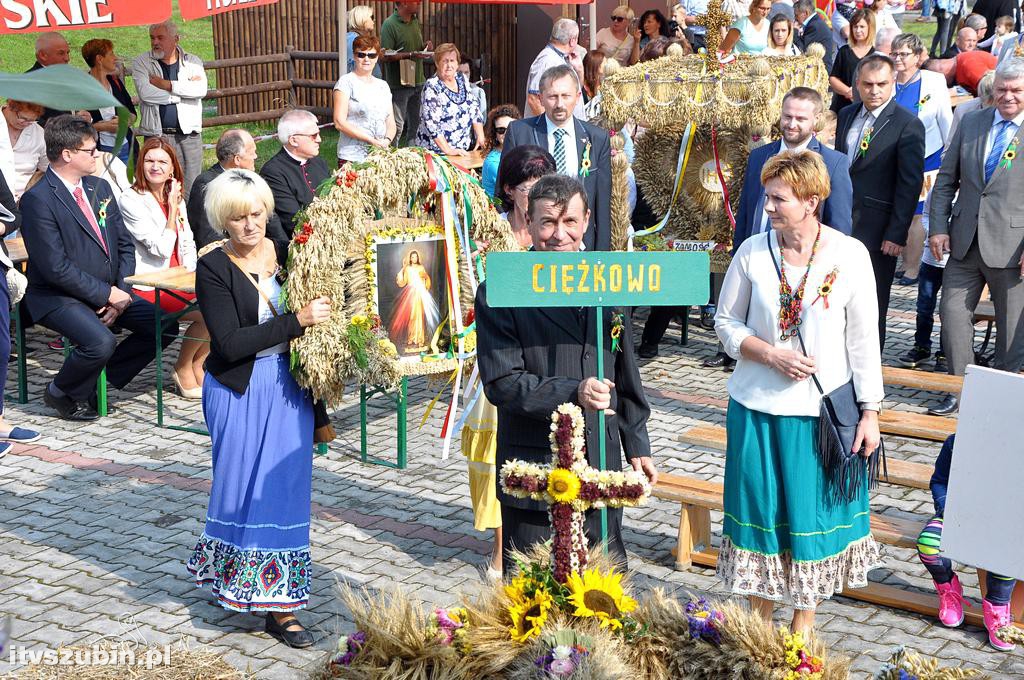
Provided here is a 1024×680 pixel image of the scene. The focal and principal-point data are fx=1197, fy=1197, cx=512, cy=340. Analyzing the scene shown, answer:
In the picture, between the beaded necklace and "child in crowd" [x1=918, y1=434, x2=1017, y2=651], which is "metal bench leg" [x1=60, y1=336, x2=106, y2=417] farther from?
"child in crowd" [x1=918, y1=434, x2=1017, y2=651]

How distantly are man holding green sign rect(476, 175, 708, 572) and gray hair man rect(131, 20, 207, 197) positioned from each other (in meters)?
8.13

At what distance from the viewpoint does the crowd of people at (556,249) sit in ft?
14.2

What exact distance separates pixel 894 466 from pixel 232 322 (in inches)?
134

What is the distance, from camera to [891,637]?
4930 millimetres

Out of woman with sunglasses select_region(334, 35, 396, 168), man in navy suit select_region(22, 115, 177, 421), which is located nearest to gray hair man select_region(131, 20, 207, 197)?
woman with sunglasses select_region(334, 35, 396, 168)

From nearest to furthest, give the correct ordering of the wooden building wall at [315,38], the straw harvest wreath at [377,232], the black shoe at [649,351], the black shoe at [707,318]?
the straw harvest wreath at [377,232] < the black shoe at [649,351] < the black shoe at [707,318] < the wooden building wall at [315,38]

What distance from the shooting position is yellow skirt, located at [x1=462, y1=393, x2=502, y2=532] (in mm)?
5469

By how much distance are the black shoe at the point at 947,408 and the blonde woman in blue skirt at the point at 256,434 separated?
4.71m

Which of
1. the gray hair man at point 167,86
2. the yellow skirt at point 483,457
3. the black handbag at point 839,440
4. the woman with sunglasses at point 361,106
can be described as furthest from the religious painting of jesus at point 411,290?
the gray hair man at point 167,86

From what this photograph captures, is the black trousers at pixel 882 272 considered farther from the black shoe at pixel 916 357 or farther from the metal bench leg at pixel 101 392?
the metal bench leg at pixel 101 392

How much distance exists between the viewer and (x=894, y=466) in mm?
6062

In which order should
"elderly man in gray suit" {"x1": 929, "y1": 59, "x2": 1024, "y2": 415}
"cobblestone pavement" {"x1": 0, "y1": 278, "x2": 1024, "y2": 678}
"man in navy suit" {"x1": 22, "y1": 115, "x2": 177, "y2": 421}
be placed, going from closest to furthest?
"cobblestone pavement" {"x1": 0, "y1": 278, "x2": 1024, "y2": 678} → "elderly man in gray suit" {"x1": 929, "y1": 59, "x2": 1024, "y2": 415} → "man in navy suit" {"x1": 22, "y1": 115, "x2": 177, "y2": 421}

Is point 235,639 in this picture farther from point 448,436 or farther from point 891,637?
point 891,637

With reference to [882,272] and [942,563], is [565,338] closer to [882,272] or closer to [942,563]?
[942,563]
